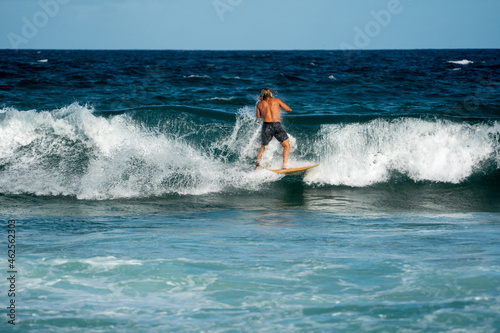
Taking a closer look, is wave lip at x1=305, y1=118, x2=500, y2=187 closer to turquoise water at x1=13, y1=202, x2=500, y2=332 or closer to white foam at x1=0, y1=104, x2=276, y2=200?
white foam at x1=0, y1=104, x2=276, y2=200

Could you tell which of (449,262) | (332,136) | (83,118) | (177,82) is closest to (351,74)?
(177,82)

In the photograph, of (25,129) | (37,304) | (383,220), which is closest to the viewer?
(37,304)

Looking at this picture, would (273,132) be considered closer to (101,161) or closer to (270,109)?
(270,109)

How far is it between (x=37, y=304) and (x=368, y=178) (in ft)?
23.9

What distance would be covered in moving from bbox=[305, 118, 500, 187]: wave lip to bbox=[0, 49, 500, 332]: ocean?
0.03 meters

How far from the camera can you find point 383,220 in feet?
22.5

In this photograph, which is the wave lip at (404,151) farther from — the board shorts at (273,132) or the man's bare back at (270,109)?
the man's bare back at (270,109)

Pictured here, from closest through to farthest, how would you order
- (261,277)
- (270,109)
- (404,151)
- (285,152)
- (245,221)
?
(261,277) → (245,221) → (270,109) → (285,152) → (404,151)

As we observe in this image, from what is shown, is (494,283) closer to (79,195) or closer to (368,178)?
(368,178)

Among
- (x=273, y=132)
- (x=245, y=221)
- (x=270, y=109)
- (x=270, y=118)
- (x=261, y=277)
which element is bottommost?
(x=261, y=277)

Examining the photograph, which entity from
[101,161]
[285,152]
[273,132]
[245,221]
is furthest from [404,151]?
[101,161]

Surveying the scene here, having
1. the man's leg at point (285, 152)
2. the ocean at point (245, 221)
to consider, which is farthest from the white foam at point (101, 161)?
the man's leg at point (285, 152)

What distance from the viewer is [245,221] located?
685 centimetres

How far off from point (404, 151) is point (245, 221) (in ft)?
16.7
